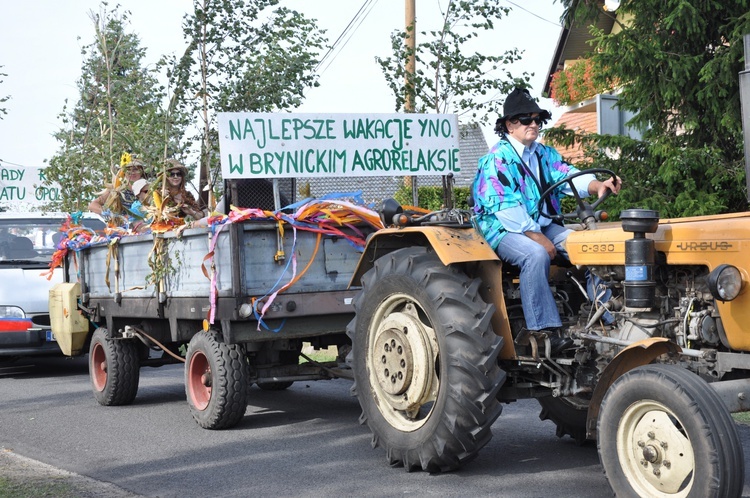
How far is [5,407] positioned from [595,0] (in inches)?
339

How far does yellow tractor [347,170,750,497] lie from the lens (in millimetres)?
4254

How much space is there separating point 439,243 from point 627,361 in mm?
1268

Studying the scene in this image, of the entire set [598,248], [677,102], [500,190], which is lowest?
[598,248]

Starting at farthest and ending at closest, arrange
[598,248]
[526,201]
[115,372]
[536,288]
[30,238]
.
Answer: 1. [30,238]
2. [115,372]
3. [526,201]
4. [536,288]
5. [598,248]

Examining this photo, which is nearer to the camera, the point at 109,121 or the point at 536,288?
the point at 536,288

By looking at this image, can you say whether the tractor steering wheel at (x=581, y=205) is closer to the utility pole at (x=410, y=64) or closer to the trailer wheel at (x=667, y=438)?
the trailer wheel at (x=667, y=438)

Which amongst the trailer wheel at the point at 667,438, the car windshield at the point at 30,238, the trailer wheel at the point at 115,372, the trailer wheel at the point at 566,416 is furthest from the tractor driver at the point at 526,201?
the car windshield at the point at 30,238

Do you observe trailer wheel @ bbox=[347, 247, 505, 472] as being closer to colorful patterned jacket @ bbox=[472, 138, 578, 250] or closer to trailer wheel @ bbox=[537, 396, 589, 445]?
colorful patterned jacket @ bbox=[472, 138, 578, 250]

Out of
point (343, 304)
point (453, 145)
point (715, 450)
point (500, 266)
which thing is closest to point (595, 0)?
point (453, 145)

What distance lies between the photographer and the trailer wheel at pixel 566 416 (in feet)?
20.2

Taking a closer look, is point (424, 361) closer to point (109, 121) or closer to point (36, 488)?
point (36, 488)

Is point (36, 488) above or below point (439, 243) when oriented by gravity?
below

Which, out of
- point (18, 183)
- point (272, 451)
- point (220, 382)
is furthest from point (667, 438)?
point (18, 183)

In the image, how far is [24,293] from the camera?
11.4 m
